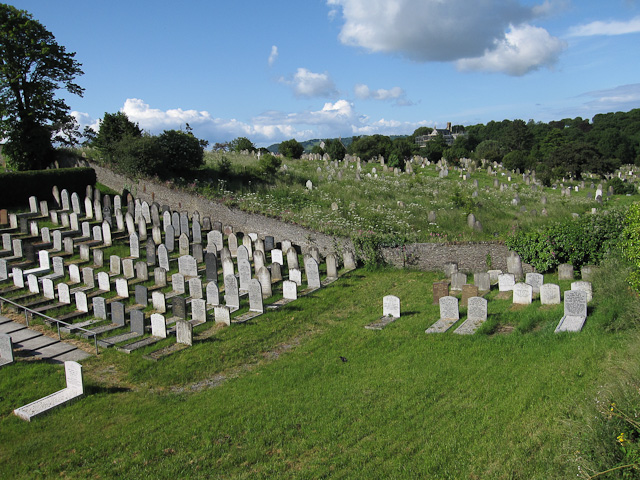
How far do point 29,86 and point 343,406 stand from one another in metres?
28.9

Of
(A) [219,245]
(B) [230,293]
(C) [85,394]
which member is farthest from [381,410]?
(A) [219,245]

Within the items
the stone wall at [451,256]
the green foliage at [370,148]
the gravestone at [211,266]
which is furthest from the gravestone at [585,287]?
the green foliage at [370,148]

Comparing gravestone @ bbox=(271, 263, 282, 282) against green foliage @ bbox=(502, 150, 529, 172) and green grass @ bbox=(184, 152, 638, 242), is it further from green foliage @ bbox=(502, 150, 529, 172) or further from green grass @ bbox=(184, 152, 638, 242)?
green foliage @ bbox=(502, 150, 529, 172)

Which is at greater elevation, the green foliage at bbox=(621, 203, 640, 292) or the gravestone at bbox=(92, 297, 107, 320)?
the green foliage at bbox=(621, 203, 640, 292)

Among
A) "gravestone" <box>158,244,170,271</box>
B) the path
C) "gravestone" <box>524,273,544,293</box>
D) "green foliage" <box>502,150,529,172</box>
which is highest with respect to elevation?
"green foliage" <box>502,150,529,172</box>

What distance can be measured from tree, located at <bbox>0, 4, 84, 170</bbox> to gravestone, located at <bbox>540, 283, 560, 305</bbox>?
28.8m

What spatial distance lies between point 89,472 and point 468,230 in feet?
61.9

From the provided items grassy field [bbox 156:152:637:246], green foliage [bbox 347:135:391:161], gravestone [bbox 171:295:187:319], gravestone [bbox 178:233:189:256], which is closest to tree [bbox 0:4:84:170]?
grassy field [bbox 156:152:637:246]

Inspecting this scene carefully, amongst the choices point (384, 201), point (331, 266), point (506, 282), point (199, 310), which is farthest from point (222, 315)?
point (384, 201)

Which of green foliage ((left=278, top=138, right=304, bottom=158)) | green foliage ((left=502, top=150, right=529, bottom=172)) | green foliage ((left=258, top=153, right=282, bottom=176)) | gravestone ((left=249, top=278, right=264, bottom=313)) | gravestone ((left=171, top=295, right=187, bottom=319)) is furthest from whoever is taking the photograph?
green foliage ((left=502, top=150, right=529, bottom=172))

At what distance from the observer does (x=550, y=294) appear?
13.1 metres

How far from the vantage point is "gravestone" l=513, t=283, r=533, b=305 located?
13391 mm

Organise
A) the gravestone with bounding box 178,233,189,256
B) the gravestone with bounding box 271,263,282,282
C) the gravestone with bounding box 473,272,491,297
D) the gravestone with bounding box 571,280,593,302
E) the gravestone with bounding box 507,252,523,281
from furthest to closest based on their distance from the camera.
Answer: the gravestone with bounding box 178,233,189,256
the gravestone with bounding box 271,263,282,282
the gravestone with bounding box 507,252,523,281
the gravestone with bounding box 473,272,491,297
the gravestone with bounding box 571,280,593,302

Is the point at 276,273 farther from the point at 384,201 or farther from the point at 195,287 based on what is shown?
the point at 384,201
